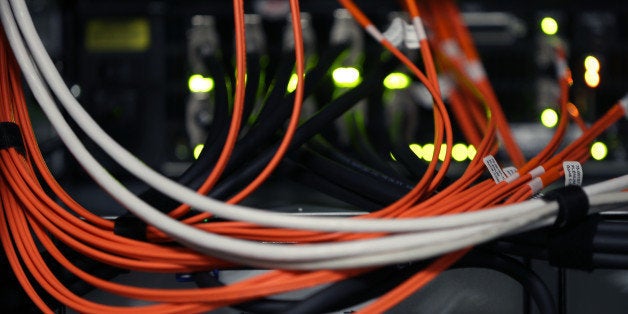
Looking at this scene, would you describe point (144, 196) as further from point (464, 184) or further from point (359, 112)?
point (359, 112)

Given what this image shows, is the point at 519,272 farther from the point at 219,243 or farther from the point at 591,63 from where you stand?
the point at 591,63

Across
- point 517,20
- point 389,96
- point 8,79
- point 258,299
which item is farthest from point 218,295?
point 517,20

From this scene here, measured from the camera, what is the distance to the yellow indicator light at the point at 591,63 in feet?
3.64

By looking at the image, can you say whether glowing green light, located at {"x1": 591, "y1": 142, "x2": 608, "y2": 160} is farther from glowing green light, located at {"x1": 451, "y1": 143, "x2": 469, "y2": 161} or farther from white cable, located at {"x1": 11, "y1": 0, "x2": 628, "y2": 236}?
white cable, located at {"x1": 11, "y1": 0, "x2": 628, "y2": 236}

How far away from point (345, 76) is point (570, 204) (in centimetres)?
66

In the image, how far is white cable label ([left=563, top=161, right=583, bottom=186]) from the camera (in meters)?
0.44

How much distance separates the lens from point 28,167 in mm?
451

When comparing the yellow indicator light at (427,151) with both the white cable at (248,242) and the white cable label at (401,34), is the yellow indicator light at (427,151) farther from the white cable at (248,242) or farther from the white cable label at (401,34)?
the white cable at (248,242)

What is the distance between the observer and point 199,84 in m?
1.07

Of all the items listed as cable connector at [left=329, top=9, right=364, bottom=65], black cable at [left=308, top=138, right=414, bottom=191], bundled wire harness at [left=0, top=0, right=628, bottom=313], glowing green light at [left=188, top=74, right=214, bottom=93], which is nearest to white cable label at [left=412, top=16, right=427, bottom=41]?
bundled wire harness at [left=0, top=0, right=628, bottom=313]

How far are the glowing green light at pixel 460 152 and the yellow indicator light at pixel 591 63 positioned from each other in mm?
333

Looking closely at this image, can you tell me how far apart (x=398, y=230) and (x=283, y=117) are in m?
0.16

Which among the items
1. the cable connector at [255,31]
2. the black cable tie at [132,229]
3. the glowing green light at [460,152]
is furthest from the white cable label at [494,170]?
the cable connector at [255,31]

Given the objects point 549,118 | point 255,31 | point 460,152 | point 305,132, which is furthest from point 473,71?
point 305,132
